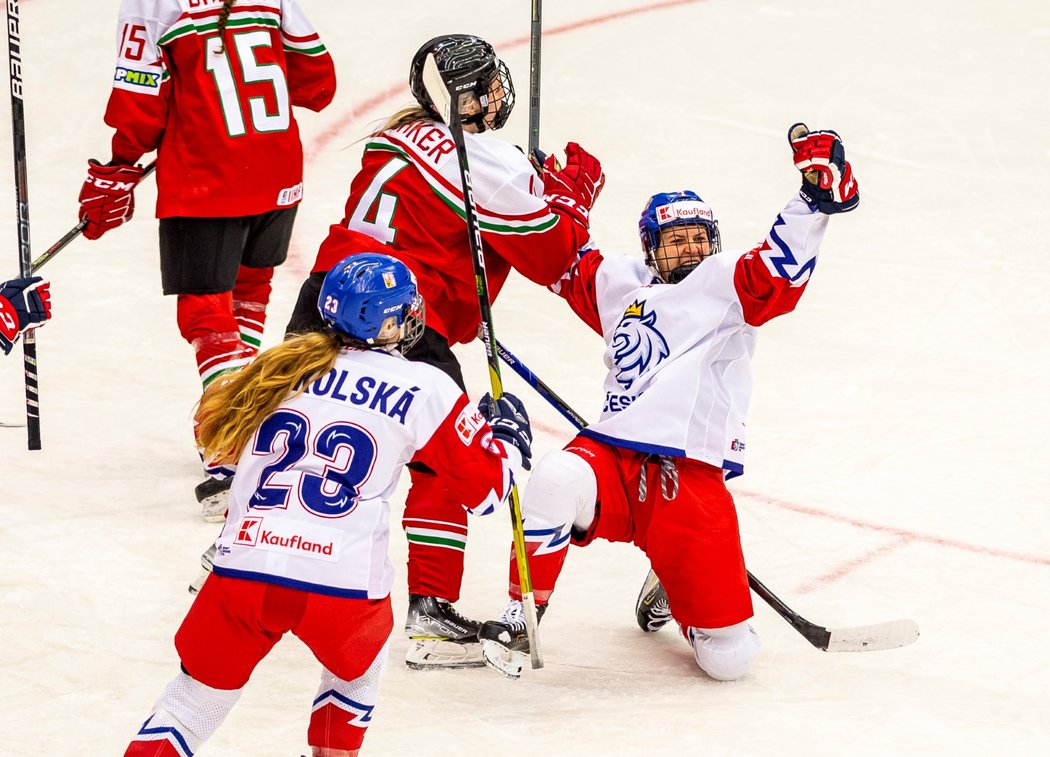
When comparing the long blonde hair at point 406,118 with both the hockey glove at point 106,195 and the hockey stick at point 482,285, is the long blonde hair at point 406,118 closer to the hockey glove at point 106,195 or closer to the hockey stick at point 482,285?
the hockey stick at point 482,285

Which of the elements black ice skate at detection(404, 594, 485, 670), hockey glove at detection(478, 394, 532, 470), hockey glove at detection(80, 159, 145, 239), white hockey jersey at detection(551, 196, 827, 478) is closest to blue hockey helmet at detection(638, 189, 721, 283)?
white hockey jersey at detection(551, 196, 827, 478)

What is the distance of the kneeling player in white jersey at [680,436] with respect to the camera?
3098 mm

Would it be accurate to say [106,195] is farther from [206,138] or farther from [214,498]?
[214,498]

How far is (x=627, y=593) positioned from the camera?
3660mm

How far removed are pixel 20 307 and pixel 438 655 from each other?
54.8 inches

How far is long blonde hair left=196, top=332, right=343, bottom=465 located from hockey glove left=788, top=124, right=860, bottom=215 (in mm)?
1054

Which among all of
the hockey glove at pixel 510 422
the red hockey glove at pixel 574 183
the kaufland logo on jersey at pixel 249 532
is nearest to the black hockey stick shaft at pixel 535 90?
the red hockey glove at pixel 574 183

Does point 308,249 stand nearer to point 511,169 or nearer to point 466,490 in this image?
point 511,169

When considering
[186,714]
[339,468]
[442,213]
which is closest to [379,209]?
[442,213]

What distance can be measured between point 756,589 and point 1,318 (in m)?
1.92

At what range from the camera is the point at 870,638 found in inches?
127

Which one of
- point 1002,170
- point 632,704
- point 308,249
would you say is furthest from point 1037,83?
point 632,704

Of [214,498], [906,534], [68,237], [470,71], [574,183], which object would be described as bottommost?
[906,534]

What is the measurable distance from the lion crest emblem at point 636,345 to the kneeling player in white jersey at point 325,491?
2.48ft
